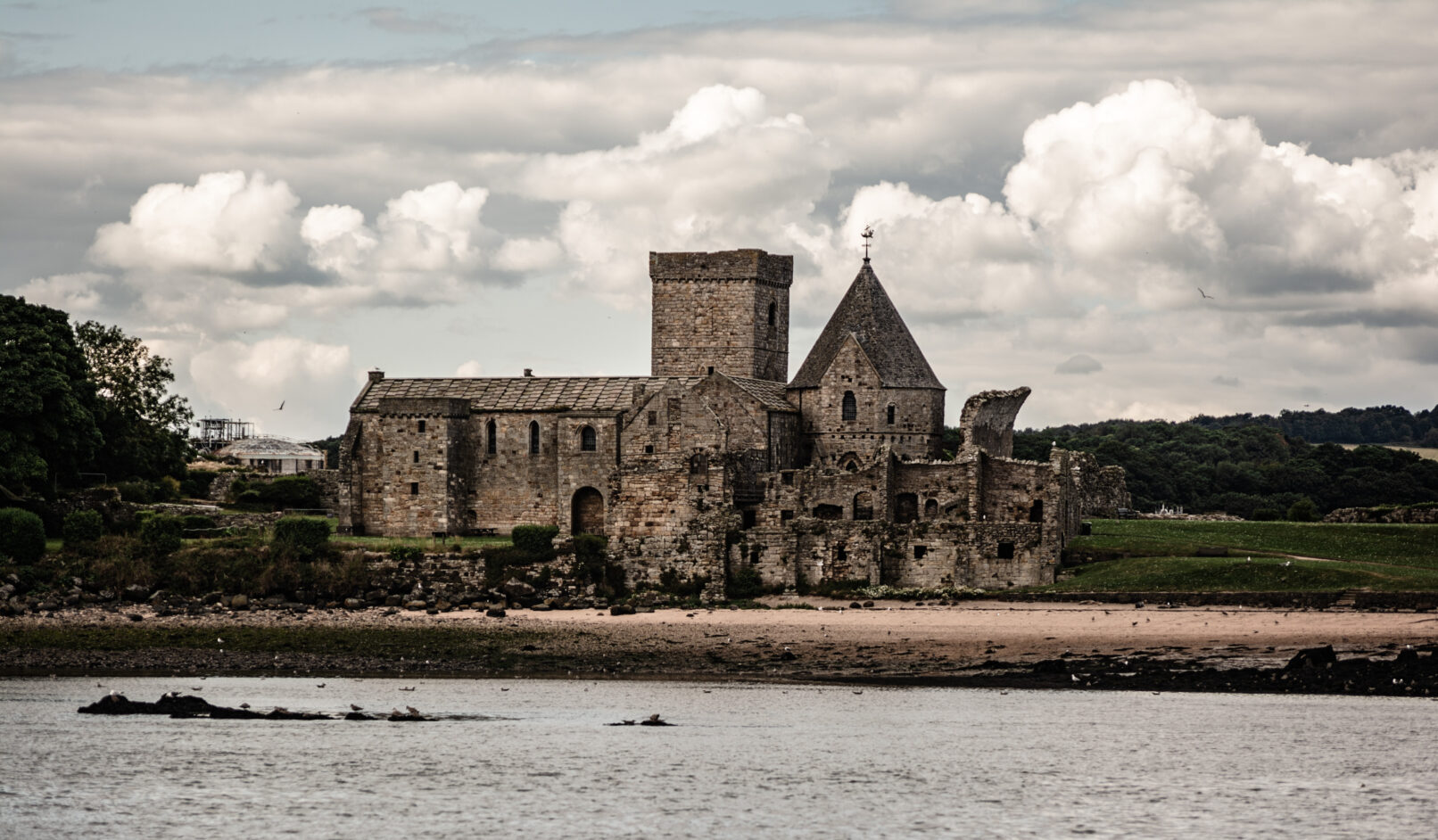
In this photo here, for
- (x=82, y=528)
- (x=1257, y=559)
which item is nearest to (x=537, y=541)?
(x=82, y=528)

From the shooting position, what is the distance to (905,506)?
5344cm

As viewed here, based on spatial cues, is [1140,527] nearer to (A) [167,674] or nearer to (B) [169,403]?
(A) [167,674]

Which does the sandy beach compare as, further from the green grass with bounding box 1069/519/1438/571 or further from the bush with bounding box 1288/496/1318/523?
the bush with bounding box 1288/496/1318/523

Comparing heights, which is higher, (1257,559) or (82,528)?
(82,528)

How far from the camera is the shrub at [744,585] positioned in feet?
164

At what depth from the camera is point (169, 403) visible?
7112 centimetres

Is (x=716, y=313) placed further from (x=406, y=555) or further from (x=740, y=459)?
(x=406, y=555)

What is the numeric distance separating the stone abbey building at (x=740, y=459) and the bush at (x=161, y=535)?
730cm

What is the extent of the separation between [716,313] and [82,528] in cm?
2207

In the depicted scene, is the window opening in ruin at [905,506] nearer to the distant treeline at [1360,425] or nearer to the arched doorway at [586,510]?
the arched doorway at [586,510]

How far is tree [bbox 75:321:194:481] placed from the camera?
220 feet

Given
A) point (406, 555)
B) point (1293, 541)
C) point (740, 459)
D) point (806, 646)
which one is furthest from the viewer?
point (740, 459)

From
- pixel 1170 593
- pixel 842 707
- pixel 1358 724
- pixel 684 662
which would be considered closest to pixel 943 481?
pixel 1170 593

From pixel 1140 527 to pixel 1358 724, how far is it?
69.1 feet
